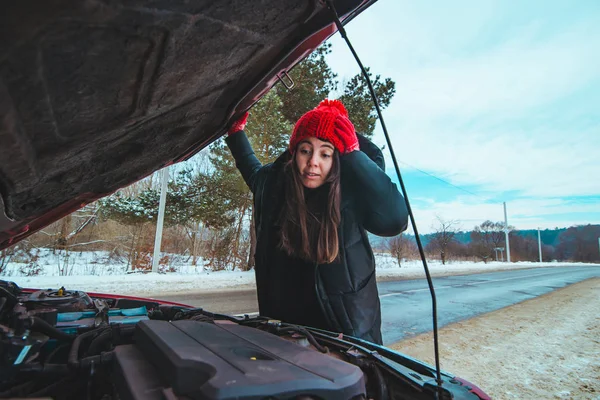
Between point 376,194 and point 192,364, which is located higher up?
point 376,194

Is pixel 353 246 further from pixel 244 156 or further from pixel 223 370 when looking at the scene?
pixel 223 370

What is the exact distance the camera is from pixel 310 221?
1.90 meters

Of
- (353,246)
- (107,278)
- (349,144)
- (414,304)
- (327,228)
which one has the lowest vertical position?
(414,304)

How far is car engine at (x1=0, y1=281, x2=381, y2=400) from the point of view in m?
0.73

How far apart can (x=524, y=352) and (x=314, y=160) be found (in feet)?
12.0

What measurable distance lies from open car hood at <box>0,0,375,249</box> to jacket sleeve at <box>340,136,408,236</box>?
63 cm

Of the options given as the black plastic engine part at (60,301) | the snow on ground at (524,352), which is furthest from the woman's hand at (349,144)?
the snow on ground at (524,352)

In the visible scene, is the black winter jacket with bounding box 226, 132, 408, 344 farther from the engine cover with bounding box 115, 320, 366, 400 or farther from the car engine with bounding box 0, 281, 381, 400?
the engine cover with bounding box 115, 320, 366, 400

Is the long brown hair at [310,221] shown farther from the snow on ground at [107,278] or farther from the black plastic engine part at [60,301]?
the snow on ground at [107,278]

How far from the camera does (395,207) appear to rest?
1714mm

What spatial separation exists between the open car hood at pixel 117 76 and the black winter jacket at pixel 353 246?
0.68 meters

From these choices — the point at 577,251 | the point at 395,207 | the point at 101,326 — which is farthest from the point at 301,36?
the point at 577,251

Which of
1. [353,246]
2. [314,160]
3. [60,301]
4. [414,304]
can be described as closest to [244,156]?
[314,160]

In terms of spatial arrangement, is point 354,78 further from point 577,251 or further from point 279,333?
point 577,251
